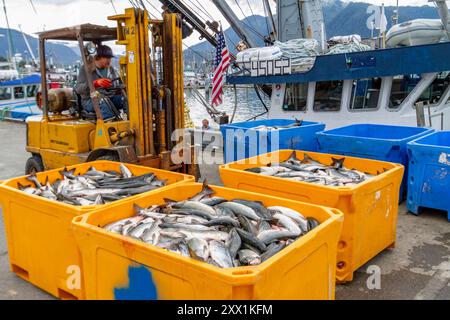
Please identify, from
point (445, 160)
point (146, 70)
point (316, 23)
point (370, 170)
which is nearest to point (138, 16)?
point (146, 70)

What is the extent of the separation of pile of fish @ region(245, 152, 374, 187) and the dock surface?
0.87 m

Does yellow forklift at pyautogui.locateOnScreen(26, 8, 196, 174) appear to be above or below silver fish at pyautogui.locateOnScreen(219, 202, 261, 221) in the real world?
above

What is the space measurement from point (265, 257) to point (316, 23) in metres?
9.60

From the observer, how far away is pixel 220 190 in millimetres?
3701

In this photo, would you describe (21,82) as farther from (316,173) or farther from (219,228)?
(219,228)

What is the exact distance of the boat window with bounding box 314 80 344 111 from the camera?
8.66 metres

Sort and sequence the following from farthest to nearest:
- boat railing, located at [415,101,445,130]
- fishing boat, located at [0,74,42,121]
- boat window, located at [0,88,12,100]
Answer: boat window, located at [0,88,12,100], fishing boat, located at [0,74,42,121], boat railing, located at [415,101,445,130]

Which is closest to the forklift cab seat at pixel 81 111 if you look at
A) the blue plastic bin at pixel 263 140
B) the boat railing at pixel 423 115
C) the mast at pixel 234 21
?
the blue plastic bin at pixel 263 140

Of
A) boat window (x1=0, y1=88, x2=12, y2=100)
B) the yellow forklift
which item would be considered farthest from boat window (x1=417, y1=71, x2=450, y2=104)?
boat window (x1=0, y1=88, x2=12, y2=100)

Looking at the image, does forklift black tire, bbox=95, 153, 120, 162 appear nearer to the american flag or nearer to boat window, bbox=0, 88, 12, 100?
the american flag

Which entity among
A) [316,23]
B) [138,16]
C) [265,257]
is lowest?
[265,257]

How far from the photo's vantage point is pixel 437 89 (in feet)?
25.9

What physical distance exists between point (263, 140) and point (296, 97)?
125 inches
